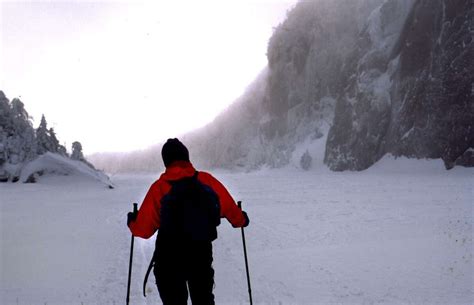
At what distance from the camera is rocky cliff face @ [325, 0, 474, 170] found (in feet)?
115

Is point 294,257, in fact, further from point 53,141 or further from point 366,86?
point 366,86

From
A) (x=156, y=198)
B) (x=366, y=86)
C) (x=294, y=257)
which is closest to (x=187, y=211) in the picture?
(x=156, y=198)

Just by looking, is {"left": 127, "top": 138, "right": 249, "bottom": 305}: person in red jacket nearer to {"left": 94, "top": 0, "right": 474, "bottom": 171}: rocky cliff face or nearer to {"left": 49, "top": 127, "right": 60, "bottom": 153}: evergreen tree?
{"left": 94, "top": 0, "right": 474, "bottom": 171}: rocky cliff face

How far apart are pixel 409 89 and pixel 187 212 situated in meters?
48.3

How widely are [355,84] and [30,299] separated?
5935cm

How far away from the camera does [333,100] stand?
75.7 meters

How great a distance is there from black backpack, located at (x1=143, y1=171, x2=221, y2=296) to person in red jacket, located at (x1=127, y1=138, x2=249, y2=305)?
1.0 inches

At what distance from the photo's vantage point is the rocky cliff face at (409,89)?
115 ft

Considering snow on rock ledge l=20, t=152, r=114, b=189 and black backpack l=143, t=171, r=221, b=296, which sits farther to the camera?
snow on rock ledge l=20, t=152, r=114, b=189

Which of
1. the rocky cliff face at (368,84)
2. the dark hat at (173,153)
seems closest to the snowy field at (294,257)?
the dark hat at (173,153)

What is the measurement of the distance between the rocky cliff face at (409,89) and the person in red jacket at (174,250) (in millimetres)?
35991

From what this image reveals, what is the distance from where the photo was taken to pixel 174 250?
395 centimetres

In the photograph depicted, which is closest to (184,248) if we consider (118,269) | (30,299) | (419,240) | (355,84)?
(30,299)

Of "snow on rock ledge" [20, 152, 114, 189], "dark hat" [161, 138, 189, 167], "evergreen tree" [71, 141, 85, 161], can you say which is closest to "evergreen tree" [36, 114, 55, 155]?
"evergreen tree" [71, 141, 85, 161]
